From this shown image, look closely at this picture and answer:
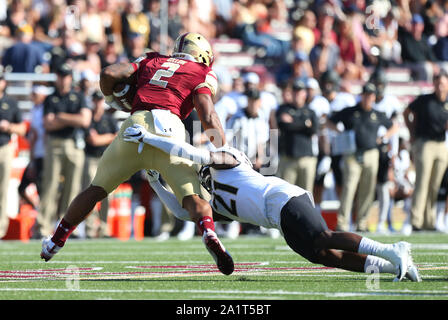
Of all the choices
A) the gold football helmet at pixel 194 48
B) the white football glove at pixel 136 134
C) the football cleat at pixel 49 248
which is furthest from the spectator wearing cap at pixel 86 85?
the white football glove at pixel 136 134

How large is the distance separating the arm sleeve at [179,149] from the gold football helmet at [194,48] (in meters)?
1.05

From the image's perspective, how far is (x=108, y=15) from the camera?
1602 cm

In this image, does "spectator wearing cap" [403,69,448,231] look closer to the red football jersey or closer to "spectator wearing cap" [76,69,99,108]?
"spectator wearing cap" [76,69,99,108]

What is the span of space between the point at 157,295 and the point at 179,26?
34.6ft

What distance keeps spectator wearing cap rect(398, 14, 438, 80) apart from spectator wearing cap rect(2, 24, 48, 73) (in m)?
6.99

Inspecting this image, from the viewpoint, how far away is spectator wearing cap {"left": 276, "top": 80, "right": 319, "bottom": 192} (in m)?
12.3

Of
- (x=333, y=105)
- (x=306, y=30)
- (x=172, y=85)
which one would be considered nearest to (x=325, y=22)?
(x=306, y=30)

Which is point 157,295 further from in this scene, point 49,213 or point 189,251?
point 49,213

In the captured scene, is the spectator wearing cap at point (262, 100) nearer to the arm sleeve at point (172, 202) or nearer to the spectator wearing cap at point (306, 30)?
the spectator wearing cap at point (306, 30)

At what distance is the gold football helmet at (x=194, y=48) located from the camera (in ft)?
23.5

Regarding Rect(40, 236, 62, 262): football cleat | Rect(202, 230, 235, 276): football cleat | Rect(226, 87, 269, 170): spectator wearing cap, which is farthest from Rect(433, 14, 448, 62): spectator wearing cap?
Rect(202, 230, 235, 276): football cleat

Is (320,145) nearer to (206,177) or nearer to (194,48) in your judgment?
(194,48)

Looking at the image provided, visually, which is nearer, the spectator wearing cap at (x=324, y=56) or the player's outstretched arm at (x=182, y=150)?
the player's outstretched arm at (x=182, y=150)
